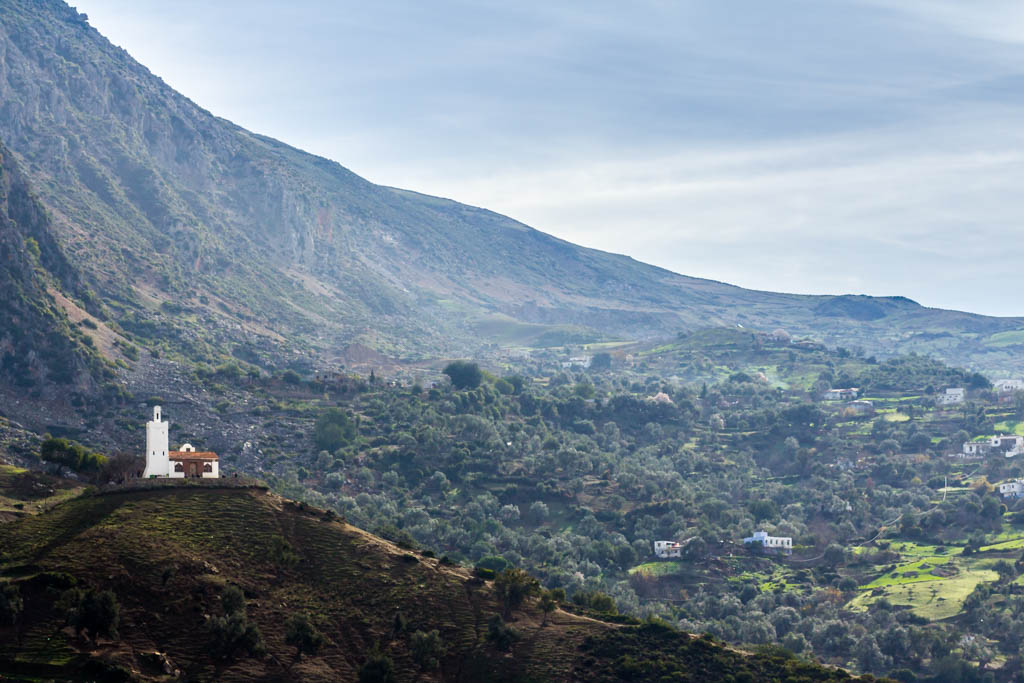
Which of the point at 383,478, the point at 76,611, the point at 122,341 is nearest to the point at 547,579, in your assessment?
the point at 383,478

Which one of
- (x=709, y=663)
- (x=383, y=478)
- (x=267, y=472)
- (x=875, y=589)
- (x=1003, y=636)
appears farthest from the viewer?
(x=383, y=478)

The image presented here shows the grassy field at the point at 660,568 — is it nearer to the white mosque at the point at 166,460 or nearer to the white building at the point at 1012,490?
the white building at the point at 1012,490

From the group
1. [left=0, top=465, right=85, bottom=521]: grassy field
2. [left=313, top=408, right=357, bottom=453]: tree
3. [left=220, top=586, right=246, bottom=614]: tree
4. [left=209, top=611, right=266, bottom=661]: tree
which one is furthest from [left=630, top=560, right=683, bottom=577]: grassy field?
[left=209, top=611, right=266, bottom=661]: tree

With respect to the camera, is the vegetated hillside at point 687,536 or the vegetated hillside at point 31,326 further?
the vegetated hillside at point 31,326

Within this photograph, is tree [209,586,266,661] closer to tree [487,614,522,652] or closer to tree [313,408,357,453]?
tree [487,614,522,652]

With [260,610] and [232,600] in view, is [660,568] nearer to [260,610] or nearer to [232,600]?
[260,610]

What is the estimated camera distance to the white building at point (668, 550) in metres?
167

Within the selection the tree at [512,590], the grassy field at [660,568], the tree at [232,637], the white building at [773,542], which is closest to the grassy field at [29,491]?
the tree at [232,637]

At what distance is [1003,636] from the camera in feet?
420

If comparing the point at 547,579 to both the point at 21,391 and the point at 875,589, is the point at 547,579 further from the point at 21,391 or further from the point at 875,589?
the point at 21,391

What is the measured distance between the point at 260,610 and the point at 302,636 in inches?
172

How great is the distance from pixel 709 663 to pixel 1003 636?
56.7 metres

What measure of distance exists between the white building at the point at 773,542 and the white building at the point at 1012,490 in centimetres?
4479

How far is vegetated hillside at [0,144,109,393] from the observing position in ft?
548
